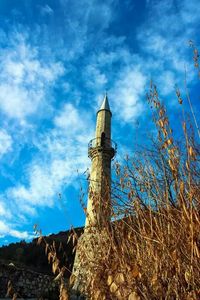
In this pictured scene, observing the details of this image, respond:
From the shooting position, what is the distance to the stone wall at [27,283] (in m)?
8.40

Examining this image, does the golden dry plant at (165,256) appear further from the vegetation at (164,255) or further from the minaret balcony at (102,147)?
the minaret balcony at (102,147)

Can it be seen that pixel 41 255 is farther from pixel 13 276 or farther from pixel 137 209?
pixel 137 209

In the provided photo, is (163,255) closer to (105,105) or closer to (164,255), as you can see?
(164,255)

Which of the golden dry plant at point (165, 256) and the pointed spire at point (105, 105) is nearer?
the golden dry plant at point (165, 256)

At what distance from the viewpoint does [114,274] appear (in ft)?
6.54

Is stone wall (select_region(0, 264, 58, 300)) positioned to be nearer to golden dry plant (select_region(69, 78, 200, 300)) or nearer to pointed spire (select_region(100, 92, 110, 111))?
golden dry plant (select_region(69, 78, 200, 300))

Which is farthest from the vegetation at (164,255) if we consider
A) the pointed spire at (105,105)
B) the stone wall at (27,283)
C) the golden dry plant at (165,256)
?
the pointed spire at (105,105)

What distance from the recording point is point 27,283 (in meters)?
9.52

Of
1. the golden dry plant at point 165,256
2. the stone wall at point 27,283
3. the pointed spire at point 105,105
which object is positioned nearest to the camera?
the golden dry plant at point 165,256

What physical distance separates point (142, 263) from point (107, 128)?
17945mm

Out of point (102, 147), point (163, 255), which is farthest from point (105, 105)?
point (163, 255)

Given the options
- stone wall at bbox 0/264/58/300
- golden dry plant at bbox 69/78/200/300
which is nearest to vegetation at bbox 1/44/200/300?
golden dry plant at bbox 69/78/200/300

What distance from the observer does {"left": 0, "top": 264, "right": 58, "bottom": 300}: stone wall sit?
331 inches

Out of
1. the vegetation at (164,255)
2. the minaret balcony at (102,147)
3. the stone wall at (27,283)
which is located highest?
the minaret balcony at (102,147)
